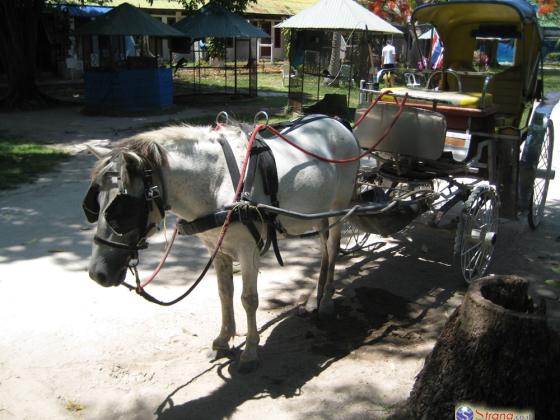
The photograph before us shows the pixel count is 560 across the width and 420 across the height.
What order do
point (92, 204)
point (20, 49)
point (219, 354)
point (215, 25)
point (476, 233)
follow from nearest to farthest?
1. point (92, 204)
2. point (219, 354)
3. point (476, 233)
4. point (20, 49)
5. point (215, 25)

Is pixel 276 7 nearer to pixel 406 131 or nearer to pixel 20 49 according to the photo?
pixel 20 49

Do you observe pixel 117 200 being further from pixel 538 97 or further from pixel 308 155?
pixel 538 97

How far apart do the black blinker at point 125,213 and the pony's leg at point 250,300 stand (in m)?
0.85

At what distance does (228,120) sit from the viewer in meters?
3.96

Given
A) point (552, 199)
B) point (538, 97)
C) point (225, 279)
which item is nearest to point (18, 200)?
point (225, 279)

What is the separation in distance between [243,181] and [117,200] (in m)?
0.85

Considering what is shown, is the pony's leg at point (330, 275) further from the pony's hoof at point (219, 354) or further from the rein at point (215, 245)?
the pony's hoof at point (219, 354)

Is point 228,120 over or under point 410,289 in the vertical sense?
over

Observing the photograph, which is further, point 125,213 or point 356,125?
point 356,125

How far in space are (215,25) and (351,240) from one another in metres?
12.3

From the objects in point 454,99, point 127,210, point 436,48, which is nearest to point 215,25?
point 436,48

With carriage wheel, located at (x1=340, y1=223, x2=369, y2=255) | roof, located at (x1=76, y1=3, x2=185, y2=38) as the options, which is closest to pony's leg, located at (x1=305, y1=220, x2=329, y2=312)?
carriage wheel, located at (x1=340, y1=223, x2=369, y2=255)

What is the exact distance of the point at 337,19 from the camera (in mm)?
14727

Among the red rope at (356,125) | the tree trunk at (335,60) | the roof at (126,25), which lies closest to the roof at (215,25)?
the roof at (126,25)
